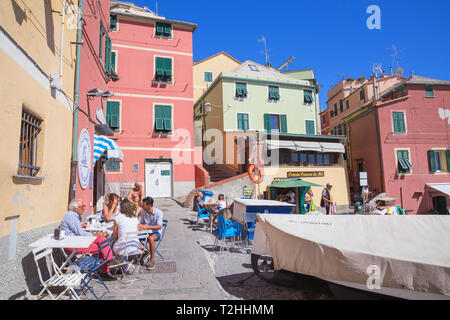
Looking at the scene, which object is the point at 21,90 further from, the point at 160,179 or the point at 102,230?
the point at 160,179

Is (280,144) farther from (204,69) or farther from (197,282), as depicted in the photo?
(197,282)

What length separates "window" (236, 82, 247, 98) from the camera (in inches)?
907

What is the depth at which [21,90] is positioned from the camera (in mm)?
4113

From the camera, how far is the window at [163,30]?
63.5ft

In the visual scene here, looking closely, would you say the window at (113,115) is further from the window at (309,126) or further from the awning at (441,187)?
the awning at (441,187)

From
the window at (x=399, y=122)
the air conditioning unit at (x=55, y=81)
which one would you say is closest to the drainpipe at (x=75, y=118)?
the air conditioning unit at (x=55, y=81)

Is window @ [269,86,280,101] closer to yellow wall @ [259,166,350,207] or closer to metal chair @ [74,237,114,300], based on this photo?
yellow wall @ [259,166,350,207]

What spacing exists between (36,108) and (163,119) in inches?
547

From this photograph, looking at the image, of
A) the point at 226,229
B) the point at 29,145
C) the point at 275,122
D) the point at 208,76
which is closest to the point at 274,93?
the point at 275,122

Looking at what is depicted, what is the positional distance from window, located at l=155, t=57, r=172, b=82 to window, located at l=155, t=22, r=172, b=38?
1.81 metres

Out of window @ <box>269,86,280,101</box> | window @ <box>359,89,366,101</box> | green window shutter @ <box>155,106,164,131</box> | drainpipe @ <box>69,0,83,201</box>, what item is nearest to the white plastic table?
drainpipe @ <box>69,0,83,201</box>

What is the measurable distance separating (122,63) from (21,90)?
15.6 metres
